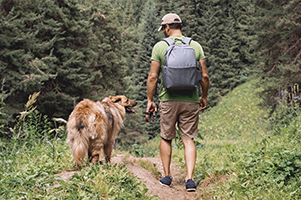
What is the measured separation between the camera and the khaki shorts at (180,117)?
3.79 m

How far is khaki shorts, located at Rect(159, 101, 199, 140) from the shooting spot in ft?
12.4

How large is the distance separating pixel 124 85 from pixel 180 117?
1633 cm

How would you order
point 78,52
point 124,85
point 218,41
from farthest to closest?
point 218,41 < point 124,85 < point 78,52

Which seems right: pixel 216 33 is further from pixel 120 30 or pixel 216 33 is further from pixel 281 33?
pixel 281 33

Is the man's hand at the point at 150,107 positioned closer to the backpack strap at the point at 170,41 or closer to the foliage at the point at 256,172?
the backpack strap at the point at 170,41

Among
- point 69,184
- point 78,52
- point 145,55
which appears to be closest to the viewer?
point 69,184

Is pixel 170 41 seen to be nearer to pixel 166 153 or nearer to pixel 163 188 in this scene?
pixel 166 153

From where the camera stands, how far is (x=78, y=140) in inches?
152

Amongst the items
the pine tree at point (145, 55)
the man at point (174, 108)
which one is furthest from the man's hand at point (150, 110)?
the pine tree at point (145, 55)

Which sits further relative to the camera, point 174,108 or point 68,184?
point 174,108

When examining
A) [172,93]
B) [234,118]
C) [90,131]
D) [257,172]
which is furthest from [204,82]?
[234,118]

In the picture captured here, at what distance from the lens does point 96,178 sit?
3.29m

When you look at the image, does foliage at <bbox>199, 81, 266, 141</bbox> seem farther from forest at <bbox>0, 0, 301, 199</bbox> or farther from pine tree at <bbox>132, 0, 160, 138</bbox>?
pine tree at <bbox>132, 0, 160, 138</bbox>

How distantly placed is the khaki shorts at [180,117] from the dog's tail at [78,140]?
1149mm
